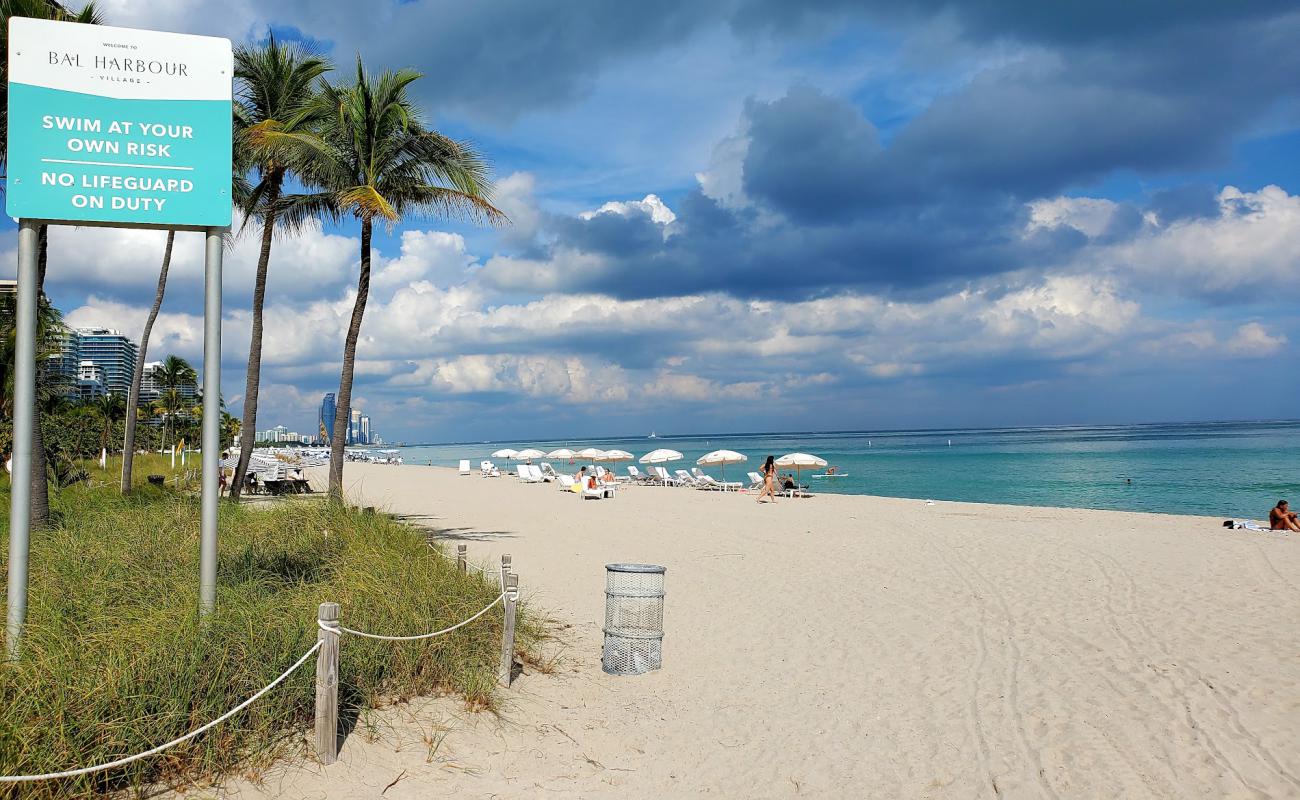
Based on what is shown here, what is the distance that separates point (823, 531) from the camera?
16.6 meters

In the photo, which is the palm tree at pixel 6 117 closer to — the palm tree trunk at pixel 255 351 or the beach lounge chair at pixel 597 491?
the palm tree trunk at pixel 255 351

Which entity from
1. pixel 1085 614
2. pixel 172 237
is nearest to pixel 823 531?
pixel 1085 614

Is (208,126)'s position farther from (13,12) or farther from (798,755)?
(13,12)

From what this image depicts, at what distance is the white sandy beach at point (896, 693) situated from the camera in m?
4.68

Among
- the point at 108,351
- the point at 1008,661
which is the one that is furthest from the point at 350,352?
the point at 108,351

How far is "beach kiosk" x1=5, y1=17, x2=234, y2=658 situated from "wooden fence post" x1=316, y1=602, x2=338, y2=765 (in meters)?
1.41

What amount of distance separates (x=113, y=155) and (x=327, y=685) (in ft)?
11.9

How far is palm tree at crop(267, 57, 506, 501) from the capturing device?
13.8 m

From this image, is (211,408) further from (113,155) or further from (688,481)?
(688,481)

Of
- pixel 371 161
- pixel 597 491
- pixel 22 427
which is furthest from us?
pixel 597 491

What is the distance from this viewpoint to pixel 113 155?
534cm

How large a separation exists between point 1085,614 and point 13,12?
13.9 metres

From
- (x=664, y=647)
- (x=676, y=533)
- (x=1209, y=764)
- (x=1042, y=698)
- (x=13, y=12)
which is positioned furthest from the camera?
(x=676, y=533)

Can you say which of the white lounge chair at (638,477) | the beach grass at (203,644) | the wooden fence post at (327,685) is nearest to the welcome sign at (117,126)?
the beach grass at (203,644)
